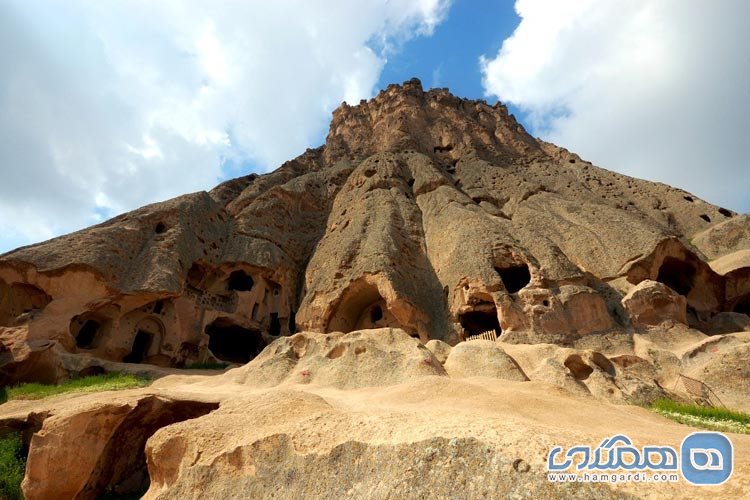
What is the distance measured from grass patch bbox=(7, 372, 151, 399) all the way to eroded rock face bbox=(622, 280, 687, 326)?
19.3m

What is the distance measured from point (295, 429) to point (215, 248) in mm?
22837

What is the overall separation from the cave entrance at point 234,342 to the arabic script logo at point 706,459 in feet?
76.4

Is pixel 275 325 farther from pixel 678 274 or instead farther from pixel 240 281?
pixel 678 274

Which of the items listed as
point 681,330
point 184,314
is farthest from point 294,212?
point 681,330

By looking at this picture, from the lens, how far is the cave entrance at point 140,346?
20.8 meters

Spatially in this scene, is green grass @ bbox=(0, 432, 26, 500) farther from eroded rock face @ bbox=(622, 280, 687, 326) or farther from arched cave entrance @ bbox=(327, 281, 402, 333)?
eroded rock face @ bbox=(622, 280, 687, 326)

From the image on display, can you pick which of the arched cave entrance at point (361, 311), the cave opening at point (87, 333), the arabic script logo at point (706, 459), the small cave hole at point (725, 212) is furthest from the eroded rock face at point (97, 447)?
the small cave hole at point (725, 212)

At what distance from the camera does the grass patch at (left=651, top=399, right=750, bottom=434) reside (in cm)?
868

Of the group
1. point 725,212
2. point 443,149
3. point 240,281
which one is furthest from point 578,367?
point 443,149

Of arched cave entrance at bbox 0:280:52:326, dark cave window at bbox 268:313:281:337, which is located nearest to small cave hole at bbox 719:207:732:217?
dark cave window at bbox 268:313:281:337

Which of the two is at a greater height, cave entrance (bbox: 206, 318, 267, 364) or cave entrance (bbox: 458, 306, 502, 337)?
cave entrance (bbox: 458, 306, 502, 337)

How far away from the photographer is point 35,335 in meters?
16.7

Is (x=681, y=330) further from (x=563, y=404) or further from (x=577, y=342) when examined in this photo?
(x=563, y=404)

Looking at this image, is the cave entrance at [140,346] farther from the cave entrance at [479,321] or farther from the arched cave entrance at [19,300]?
the cave entrance at [479,321]
